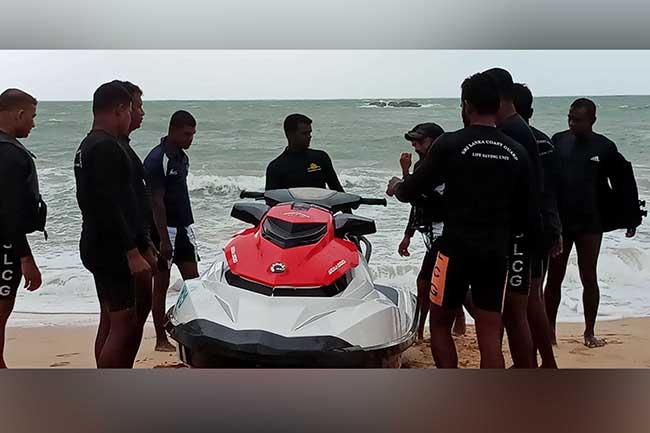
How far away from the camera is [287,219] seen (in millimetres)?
1920

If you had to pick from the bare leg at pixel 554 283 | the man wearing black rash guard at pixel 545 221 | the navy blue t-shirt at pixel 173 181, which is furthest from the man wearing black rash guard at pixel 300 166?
the bare leg at pixel 554 283

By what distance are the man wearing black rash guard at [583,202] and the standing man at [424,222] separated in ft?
1.18

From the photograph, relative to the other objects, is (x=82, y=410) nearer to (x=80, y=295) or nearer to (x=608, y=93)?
(x=80, y=295)

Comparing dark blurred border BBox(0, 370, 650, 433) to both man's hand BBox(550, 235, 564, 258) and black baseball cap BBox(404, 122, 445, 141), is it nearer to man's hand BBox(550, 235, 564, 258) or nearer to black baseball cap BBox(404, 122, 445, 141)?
man's hand BBox(550, 235, 564, 258)

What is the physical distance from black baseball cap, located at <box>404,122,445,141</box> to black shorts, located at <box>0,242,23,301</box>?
47.9 inches

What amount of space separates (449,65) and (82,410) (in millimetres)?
1630

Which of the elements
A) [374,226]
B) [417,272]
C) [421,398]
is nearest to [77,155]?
[374,226]

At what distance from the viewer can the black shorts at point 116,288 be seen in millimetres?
1932

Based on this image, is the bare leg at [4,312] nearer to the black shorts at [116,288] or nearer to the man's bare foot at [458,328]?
the black shorts at [116,288]

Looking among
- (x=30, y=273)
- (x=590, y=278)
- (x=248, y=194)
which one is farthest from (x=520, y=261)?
(x=30, y=273)

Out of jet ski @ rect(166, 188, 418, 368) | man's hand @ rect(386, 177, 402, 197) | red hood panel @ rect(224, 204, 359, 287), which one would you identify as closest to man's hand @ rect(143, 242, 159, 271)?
jet ski @ rect(166, 188, 418, 368)

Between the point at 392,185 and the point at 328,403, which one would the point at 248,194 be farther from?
the point at 328,403

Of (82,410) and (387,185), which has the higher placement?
(387,185)
